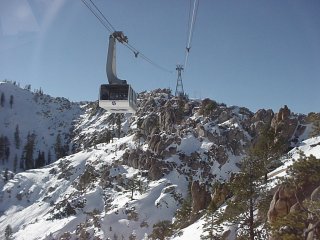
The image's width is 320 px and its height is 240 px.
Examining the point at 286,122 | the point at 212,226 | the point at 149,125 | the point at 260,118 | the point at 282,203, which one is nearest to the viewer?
the point at 282,203

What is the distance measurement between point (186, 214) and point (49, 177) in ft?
354

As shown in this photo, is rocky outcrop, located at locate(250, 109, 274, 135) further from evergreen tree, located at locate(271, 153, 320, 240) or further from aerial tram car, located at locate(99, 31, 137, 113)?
evergreen tree, located at locate(271, 153, 320, 240)

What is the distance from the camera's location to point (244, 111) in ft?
478

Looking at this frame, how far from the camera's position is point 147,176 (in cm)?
12438

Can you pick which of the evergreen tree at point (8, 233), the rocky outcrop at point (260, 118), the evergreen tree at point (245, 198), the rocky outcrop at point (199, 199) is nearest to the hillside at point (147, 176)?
the rocky outcrop at point (199, 199)

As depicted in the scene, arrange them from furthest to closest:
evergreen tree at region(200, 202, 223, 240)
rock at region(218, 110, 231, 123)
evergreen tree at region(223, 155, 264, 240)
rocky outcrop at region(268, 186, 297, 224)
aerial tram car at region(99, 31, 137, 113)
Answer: rock at region(218, 110, 231, 123), evergreen tree at region(200, 202, 223, 240), rocky outcrop at region(268, 186, 297, 224), evergreen tree at region(223, 155, 264, 240), aerial tram car at region(99, 31, 137, 113)

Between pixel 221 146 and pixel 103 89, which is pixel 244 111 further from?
pixel 103 89

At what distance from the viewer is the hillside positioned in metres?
104

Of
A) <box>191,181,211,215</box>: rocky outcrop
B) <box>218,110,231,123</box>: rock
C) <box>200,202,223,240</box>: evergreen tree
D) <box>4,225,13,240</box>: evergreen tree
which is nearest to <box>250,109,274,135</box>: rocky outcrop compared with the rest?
<box>218,110,231,123</box>: rock

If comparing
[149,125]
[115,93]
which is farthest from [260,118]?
[115,93]

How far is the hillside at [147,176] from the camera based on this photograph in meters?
104

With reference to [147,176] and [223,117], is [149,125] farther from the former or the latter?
[147,176]

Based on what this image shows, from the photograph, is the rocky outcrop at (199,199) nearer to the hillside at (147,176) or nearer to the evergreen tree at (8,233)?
the hillside at (147,176)

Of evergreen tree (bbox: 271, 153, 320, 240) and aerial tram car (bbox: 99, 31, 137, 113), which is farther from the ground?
aerial tram car (bbox: 99, 31, 137, 113)
